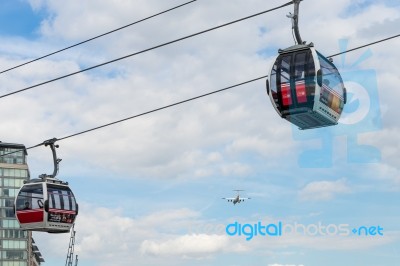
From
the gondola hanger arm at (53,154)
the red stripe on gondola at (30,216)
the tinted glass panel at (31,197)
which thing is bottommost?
the red stripe on gondola at (30,216)

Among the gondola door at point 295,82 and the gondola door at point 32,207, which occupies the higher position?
the gondola door at point 295,82

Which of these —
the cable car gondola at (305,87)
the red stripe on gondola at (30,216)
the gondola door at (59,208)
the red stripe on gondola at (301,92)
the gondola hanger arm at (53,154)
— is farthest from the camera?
the red stripe on gondola at (30,216)

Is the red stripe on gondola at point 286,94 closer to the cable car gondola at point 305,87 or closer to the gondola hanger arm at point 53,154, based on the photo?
the cable car gondola at point 305,87

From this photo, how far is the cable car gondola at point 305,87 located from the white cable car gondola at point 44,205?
16.3 meters

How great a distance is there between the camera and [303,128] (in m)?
29.7

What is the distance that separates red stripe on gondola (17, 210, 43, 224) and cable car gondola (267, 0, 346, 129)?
17.8 meters

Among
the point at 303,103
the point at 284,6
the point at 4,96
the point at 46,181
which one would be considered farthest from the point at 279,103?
the point at 46,181

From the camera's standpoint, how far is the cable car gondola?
90.5 feet

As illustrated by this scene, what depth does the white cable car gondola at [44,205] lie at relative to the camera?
136 ft

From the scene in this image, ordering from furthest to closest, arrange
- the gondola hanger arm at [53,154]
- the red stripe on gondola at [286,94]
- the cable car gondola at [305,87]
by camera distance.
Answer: the gondola hanger arm at [53,154], the red stripe on gondola at [286,94], the cable car gondola at [305,87]

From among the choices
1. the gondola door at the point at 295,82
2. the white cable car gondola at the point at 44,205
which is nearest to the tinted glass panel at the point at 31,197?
the white cable car gondola at the point at 44,205

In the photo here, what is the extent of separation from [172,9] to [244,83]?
447 centimetres

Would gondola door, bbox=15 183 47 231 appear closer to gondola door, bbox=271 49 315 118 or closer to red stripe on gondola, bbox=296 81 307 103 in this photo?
gondola door, bbox=271 49 315 118

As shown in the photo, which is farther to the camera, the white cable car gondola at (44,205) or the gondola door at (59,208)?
the gondola door at (59,208)
